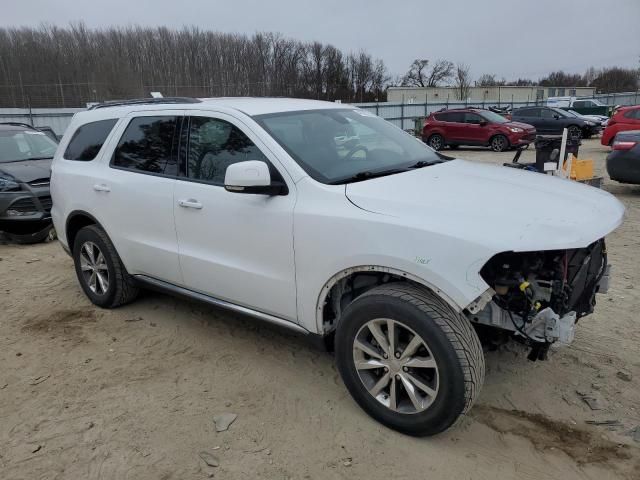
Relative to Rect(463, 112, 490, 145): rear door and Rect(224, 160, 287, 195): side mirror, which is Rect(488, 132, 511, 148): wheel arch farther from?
Rect(224, 160, 287, 195): side mirror

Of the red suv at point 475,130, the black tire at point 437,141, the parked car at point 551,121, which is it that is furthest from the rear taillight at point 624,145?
the parked car at point 551,121

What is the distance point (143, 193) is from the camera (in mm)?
3969

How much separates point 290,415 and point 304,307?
2.21 feet

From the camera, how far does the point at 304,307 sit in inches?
122

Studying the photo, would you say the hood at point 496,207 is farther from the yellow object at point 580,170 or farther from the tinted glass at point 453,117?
the tinted glass at point 453,117

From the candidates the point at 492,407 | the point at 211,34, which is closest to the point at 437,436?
the point at 492,407

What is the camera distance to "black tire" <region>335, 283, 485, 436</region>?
8.29 feet

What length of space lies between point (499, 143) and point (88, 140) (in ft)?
56.6

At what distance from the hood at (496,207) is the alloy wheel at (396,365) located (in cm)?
61

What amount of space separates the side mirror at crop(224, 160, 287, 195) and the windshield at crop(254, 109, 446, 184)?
246 millimetres

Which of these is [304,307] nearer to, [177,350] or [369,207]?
[369,207]

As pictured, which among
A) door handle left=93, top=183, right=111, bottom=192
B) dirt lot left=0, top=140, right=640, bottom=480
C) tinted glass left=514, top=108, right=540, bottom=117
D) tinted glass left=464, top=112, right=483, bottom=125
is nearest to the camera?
dirt lot left=0, top=140, right=640, bottom=480

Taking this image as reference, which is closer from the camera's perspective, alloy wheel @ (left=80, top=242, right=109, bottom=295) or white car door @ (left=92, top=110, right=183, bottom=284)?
white car door @ (left=92, top=110, right=183, bottom=284)

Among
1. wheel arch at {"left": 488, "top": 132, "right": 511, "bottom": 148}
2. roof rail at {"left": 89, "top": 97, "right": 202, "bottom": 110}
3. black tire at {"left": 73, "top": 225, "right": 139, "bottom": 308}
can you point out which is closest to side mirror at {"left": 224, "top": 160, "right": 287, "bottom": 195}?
roof rail at {"left": 89, "top": 97, "right": 202, "bottom": 110}
